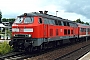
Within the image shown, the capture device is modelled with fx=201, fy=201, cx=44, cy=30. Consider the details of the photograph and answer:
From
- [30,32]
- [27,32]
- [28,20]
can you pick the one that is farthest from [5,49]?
[28,20]

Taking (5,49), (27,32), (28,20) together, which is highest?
(28,20)

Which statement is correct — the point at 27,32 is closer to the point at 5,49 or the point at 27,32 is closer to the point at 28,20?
the point at 28,20

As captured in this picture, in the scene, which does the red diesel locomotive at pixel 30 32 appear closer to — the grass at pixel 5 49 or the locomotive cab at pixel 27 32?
the locomotive cab at pixel 27 32

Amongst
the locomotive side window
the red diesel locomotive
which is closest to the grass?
the red diesel locomotive

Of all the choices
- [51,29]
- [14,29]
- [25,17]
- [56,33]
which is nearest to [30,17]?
[25,17]

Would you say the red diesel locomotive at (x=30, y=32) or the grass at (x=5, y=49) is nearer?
the red diesel locomotive at (x=30, y=32)

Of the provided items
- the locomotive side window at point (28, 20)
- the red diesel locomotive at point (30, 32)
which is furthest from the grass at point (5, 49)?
the locomotive side window at point (28, 20)

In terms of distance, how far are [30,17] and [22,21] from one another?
716 millimetres

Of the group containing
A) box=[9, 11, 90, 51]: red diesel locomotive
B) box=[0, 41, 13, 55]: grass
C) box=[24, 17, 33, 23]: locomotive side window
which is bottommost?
box=[0, 41, 13, 55]: grass

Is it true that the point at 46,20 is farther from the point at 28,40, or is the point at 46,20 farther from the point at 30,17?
the point at 28,40

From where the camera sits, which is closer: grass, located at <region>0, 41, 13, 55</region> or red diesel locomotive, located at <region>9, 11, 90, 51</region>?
red diesel locomotive, located at <region>9, 11, 90, 51</region>

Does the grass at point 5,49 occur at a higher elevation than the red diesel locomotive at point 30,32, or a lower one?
lower

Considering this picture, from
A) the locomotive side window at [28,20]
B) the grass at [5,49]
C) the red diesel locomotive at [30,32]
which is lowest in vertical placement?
the grass at [5,49]

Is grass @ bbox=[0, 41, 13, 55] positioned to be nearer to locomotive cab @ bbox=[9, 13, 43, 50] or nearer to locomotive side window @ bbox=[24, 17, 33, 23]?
locomotive cab @ bbox=[9, 13, 43, 50]
